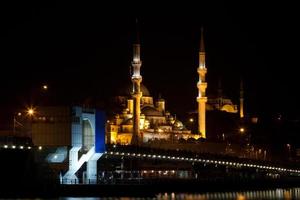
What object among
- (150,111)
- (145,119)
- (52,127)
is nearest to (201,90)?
(145,119)

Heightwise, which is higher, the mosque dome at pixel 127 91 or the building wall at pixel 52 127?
the mosque dome at pixel 127 91

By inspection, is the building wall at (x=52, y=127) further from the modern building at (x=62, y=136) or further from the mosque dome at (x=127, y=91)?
the mosque dome at (x=127, y=91)

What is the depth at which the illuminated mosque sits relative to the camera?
123m

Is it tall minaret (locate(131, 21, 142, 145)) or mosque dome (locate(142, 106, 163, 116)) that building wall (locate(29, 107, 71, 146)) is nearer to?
tall minaret (locate(131, 21, 142, 145))

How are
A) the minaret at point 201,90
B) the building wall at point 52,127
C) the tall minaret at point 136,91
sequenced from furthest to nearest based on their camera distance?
1. the minaret at point 201,90
2. the tall minaret at point 136,91
3. the building wall at point 52,127

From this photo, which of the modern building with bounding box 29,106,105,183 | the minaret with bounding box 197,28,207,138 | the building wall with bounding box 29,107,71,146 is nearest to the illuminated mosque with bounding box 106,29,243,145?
the minaret with bounding box 197,28,207,138

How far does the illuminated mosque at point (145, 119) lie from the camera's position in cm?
12282

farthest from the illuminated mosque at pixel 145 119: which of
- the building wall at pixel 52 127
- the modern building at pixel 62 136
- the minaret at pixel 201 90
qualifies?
the building wall at pixel 52 127

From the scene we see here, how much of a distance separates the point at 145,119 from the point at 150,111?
303 cm

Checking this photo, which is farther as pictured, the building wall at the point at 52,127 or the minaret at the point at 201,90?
the minaret at the point at 201,90

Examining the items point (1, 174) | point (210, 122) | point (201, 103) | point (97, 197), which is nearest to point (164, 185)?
point (97, 197)

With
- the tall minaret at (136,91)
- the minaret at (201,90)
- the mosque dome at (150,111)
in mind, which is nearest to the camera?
the tall minaret at (136,91)

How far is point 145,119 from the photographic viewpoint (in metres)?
139

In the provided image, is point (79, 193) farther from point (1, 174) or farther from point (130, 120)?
point (130, 120)
